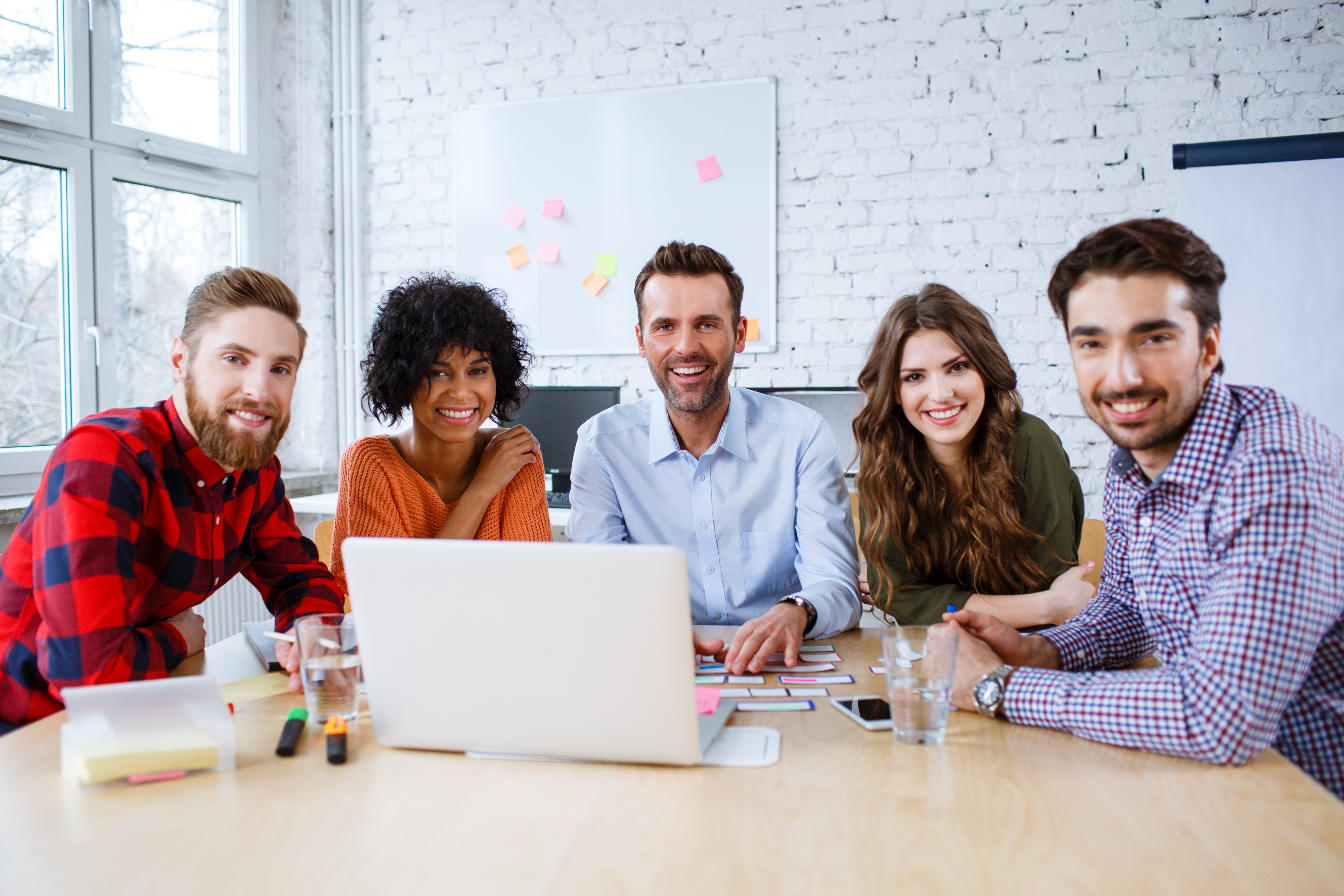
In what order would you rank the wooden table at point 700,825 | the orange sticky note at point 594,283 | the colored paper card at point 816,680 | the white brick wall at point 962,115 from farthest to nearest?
the orange sticky note at point 594,283
the white brick wall at point 962,115
the colored paper card at point 816,680
the wooden table at point 700,825

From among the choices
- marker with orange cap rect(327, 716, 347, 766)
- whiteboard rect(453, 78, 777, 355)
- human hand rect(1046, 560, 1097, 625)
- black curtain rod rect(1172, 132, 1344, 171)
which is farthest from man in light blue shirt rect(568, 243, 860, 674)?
black curtain rod rect(1172, 132, 1344, 171)

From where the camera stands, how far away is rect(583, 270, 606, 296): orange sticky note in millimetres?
3389

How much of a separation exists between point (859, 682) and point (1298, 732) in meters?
0.49

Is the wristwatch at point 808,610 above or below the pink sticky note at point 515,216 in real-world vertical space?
below

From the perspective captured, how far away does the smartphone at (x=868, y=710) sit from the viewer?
0.95 meters

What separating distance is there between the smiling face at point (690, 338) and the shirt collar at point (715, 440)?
0.11 ft

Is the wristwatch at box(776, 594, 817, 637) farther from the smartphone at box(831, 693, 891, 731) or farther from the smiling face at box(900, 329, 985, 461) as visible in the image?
the smiling face at box(900, 329, 985, 461)

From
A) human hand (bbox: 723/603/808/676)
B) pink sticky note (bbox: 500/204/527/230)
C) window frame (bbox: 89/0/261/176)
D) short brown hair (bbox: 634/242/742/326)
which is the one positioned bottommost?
human hand (bbox: 723/603/808/676)

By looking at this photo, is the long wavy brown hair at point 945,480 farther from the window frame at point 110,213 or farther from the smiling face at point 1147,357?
the window frame at point 110,213

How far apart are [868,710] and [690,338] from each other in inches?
38.6

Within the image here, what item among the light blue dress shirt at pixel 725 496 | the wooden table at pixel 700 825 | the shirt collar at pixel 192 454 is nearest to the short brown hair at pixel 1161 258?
the wooden table at pixel 700 825

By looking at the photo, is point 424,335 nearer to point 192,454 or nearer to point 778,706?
point 192,454

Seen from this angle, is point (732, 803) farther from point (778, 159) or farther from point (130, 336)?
point (130, 336)

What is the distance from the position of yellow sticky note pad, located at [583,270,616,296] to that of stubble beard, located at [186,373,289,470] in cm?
A: 214
